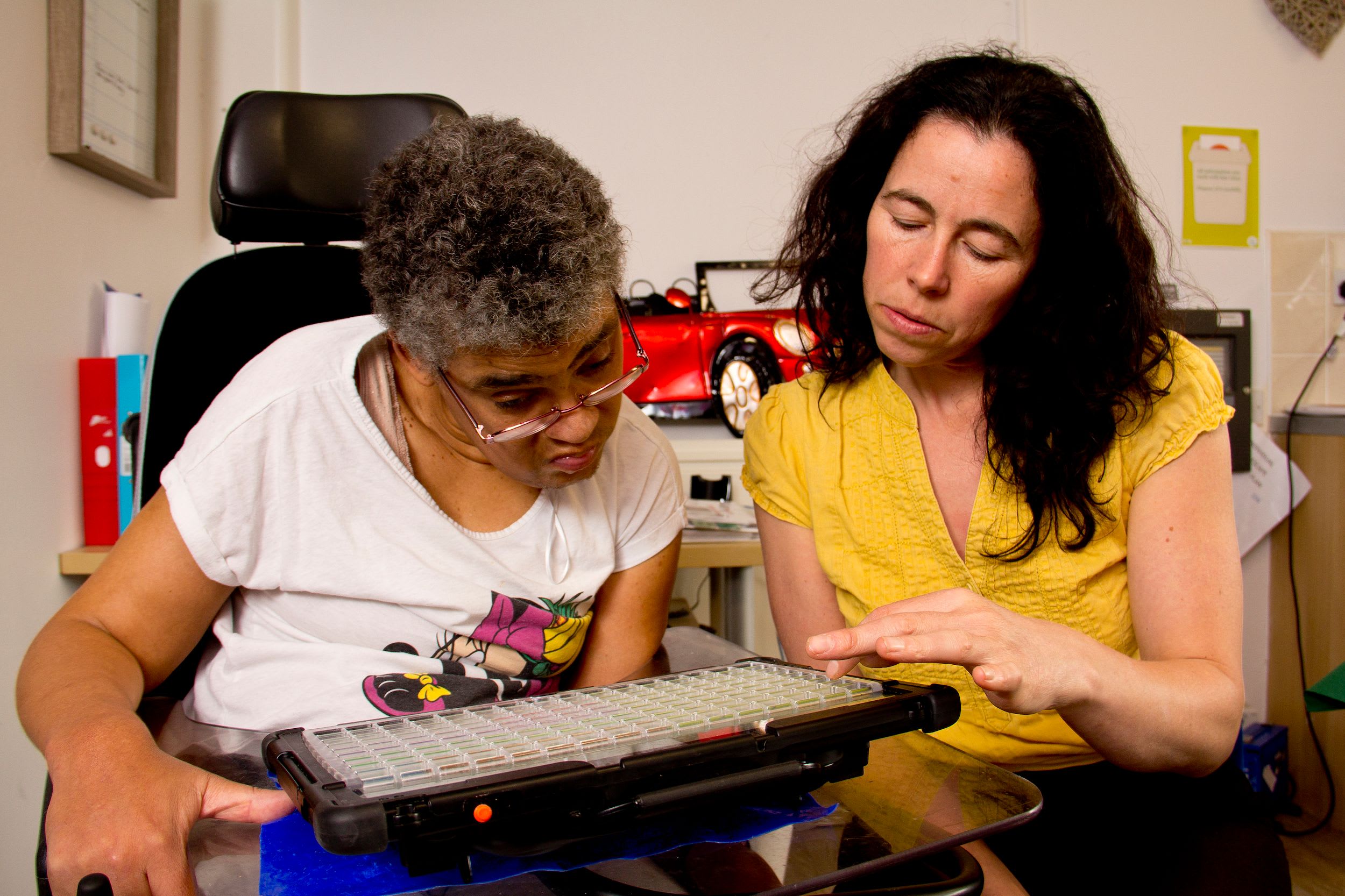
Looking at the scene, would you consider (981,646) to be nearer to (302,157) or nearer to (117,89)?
(302,157)

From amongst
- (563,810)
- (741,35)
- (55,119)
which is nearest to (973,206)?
(563,810)

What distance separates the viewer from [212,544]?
77 centimetres

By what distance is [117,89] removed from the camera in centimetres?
150

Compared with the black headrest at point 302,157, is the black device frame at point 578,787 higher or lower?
lower

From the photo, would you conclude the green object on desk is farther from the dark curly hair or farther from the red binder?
the red binder

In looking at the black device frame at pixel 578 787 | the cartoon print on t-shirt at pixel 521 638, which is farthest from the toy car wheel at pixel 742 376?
the black device frame at pixel 578 787

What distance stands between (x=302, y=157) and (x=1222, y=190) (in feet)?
7.35

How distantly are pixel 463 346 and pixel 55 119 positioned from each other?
102cm

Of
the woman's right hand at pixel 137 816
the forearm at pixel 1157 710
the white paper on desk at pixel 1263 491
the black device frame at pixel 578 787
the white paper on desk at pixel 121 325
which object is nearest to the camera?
the black device frame at pixel 578 787

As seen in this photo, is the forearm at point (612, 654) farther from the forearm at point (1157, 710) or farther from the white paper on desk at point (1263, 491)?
the white paper on desk at point (1263, 491)

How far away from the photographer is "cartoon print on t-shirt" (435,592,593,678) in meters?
0.86

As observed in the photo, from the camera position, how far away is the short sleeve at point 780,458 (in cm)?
100

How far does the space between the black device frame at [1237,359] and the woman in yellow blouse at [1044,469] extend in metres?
1.60

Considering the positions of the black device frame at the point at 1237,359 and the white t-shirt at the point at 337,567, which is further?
the black device frame at the point at 1237,359
